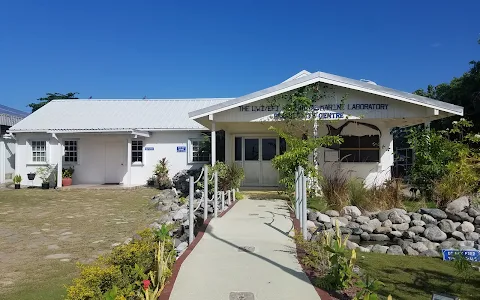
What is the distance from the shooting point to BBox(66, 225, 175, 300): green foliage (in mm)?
3889

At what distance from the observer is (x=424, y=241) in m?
9.28

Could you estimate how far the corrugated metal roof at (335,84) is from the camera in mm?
11953

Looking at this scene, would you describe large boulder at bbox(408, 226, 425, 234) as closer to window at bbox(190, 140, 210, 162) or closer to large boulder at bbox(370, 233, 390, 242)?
large boulder at bbox(370, 233, 390, 242)

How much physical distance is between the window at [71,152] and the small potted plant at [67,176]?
0.64m

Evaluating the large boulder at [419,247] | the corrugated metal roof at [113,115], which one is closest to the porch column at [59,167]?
the corrugated metal roof at [113,115]

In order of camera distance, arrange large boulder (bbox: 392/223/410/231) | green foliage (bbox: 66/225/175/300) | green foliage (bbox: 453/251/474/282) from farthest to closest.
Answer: large boulder (bbox: 392/223/410/231)
green foliage (bbox: 453/251/474/282)
green foliage (bbox: 66/225/175/300)

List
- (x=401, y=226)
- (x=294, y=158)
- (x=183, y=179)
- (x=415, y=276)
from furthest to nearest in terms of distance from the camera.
Answer: (x=183, y=179)
(x=401, y=226)
(x=294, y=158)
(x=415, y=276)

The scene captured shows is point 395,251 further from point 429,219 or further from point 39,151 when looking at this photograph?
point 39,151

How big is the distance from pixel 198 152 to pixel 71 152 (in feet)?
24.3

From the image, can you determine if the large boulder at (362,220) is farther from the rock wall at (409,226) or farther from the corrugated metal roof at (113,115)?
the corrugated metal roof at (113,115)

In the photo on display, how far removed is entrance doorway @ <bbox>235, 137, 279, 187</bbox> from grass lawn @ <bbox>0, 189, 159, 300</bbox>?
4466 millimetres

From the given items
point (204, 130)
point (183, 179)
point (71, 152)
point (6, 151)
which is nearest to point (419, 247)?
point (183, 179)

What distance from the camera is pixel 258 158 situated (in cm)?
1666

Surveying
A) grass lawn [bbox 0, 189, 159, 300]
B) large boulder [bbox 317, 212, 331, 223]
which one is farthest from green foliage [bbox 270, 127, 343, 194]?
grass lawn [bbox 0, 189, 159, 300]
